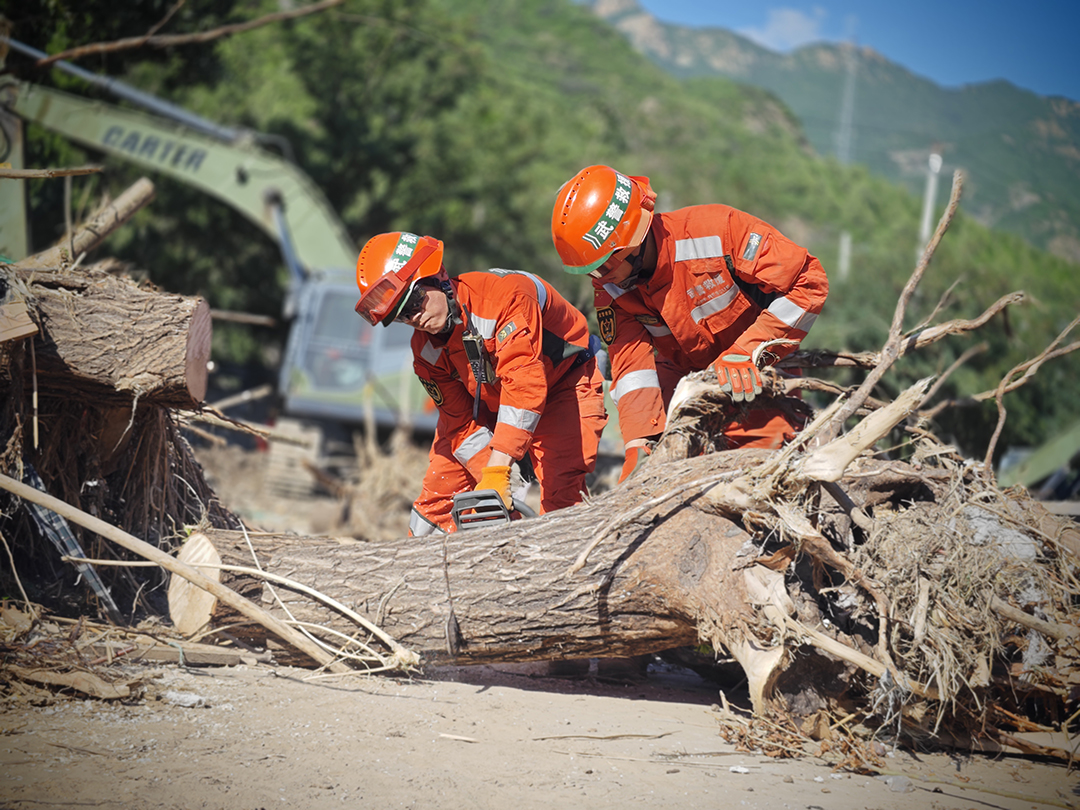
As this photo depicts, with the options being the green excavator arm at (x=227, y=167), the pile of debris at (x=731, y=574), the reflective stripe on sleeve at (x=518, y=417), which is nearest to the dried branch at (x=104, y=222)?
the pile of debris at (x=731, y=574)

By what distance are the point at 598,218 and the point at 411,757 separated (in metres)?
2.14

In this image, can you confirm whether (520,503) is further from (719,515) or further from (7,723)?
(7,723)

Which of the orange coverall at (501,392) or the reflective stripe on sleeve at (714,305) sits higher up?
the reflective stripe on sleeve at (714,305)

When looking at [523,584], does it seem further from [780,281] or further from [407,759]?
[780,281]

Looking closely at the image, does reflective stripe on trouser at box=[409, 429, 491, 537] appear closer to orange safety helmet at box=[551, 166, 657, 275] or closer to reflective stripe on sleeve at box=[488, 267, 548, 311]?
reflective stripe on sleeve at box=[488, 267, 548, 311]

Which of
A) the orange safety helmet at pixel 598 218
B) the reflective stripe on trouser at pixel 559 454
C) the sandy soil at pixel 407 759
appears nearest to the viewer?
the sandy soil at pixel 407 759

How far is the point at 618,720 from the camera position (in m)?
2.98

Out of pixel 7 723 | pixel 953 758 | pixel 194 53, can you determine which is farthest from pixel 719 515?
pixel 194 53

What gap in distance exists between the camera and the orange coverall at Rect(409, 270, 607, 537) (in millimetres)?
3537

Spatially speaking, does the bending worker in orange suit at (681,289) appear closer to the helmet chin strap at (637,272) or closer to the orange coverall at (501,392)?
the helmet chin strap at (637,272)

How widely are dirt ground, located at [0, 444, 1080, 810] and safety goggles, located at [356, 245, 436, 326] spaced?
1.47 m

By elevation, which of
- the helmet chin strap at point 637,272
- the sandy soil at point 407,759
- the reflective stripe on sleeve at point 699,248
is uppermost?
the reflective stripe on sleeve at point 699,248

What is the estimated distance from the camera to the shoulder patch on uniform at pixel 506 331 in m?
3.45

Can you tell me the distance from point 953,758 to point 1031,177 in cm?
432
